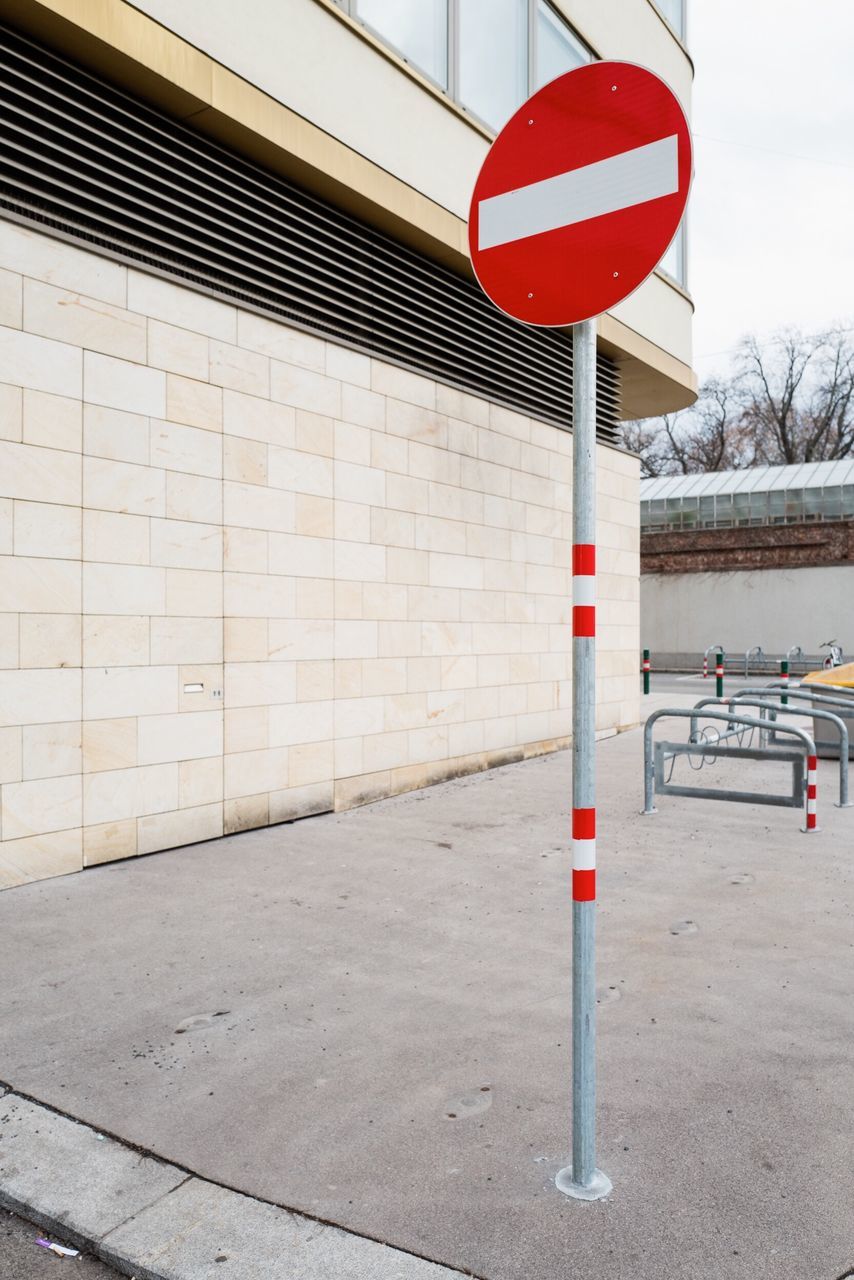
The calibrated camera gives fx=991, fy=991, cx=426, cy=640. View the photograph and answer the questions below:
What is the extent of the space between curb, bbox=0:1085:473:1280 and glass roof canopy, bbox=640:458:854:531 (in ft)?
100.0

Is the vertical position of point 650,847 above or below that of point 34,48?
below

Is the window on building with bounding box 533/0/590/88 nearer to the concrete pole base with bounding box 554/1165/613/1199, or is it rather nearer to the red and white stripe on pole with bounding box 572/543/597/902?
the red and white stripe on pole with bounding box 572/543/597/902

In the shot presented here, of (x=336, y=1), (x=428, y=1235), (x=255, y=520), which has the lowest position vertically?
(x=428, y=1235)

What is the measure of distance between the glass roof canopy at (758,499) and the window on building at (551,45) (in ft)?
71.1

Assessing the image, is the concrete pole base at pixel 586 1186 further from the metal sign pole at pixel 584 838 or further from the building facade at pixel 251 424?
the building facade at pixel 251 424

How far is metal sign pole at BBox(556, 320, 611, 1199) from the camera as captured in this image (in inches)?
98.4

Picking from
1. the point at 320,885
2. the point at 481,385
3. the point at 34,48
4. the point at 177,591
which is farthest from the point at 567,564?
the point at 34,48

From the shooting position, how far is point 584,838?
8.30 ft

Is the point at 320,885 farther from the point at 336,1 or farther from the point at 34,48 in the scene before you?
the point at 336,1

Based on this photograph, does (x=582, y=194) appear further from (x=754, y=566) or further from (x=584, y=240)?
(x=754, y=566)

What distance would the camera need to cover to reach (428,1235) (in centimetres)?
239

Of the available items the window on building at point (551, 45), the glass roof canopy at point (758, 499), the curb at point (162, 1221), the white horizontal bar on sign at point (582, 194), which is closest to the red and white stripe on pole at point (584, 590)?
the white horizontal bar on sign at point (582, 194)

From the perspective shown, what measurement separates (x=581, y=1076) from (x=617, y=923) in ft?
8.13

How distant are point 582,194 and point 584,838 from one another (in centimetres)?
165
